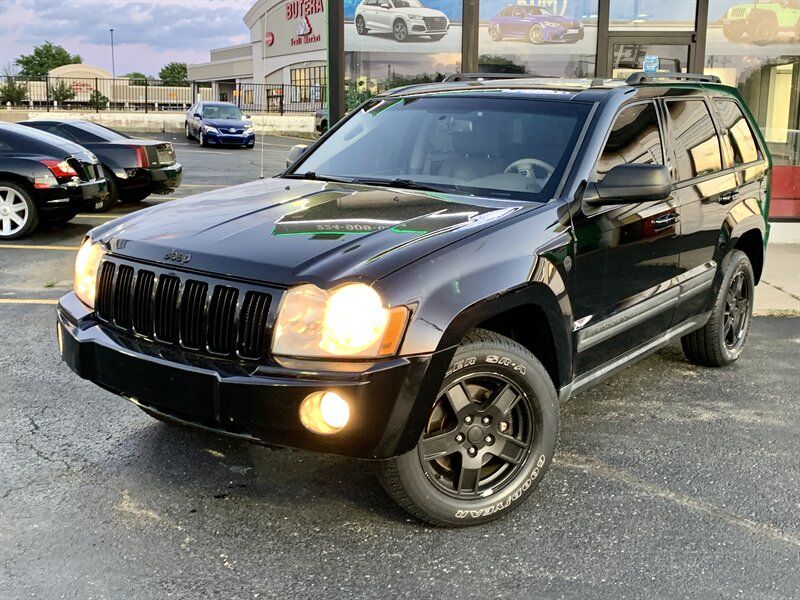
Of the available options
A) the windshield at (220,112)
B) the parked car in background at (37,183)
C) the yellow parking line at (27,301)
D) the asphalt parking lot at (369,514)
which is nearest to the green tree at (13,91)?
the windshield at (220,112)

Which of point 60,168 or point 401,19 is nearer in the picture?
point 60,168

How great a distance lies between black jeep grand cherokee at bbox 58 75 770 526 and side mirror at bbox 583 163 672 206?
0.01 meters

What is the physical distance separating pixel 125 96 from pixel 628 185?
140 feet

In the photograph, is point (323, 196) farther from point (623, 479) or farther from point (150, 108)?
point (150, 108)

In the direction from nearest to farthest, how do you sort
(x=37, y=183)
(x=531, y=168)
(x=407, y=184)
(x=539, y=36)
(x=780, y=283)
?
(x=531, y=168) → (x=407, y=184) → (x=780, y=283) → (x=37, y=183) → (x=539, y=36)

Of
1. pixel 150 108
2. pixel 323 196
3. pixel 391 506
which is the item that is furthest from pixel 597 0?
pixel 150 108

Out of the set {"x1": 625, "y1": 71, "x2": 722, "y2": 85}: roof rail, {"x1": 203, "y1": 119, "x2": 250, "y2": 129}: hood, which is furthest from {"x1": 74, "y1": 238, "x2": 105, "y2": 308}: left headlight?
{"x1": 203, "y1": 119, "x2": 250, "y2": 129}: hood

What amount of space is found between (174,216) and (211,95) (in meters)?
50.6

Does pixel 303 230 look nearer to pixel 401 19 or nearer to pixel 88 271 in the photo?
pixel 88 271

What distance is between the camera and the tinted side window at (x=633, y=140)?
426 cm

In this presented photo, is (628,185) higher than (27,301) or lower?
higher

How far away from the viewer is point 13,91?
133ft

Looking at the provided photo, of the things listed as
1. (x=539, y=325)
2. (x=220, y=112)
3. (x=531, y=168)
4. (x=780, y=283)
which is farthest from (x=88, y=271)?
(x=220, y=112)

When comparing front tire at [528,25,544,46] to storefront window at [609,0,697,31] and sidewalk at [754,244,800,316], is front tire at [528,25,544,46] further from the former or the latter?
sidewalk at [754,244,800,316]
